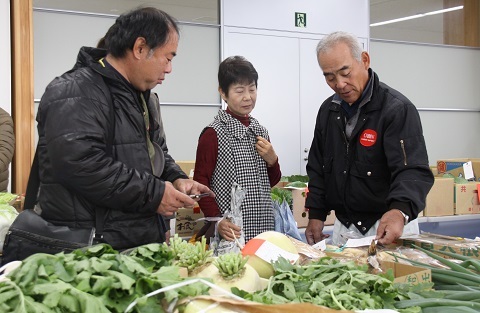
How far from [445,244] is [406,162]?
1.39 feet

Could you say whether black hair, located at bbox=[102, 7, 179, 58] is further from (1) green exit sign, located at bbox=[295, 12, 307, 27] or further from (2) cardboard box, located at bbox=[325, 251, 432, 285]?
(1) green exit sign, located at bbox=[295, 12, 307, 27]

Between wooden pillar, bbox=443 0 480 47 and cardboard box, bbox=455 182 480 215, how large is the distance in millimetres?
3839

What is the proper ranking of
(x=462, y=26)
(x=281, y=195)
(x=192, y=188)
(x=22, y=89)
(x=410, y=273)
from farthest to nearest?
(x=462, y=26) → (x=22, y=89) → (x=281, y=195) → (x=192, y=188) → (x=410, y=273)

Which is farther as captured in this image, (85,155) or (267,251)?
(85,155)

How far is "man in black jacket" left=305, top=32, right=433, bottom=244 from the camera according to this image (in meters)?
2.13

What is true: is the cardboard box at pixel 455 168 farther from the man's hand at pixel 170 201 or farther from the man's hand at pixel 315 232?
the man's hand at pixel 170 201

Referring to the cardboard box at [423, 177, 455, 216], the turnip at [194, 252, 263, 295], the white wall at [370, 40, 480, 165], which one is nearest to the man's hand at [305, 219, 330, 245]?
the turnip at [194, 252, 263, 295]

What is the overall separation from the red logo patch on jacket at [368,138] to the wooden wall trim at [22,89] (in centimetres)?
299

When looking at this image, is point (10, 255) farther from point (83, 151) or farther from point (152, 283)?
point (152, 283)

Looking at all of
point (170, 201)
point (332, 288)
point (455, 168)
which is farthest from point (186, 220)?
point (455, 168)

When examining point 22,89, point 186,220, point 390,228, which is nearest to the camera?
point 390,228

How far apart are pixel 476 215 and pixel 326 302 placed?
3.41 meters

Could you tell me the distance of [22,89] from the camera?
449 cm

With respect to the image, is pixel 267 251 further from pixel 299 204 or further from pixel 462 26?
pixel 462 26
